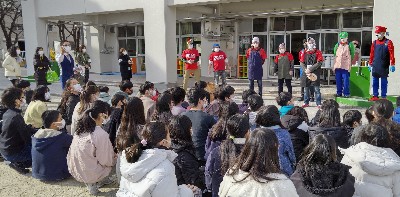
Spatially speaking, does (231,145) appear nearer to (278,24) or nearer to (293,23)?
(293,23)

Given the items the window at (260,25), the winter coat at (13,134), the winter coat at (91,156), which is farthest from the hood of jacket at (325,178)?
the window at (260,25)

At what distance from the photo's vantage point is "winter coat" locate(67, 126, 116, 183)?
13.3 ft

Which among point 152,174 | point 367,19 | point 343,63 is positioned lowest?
point 152,174

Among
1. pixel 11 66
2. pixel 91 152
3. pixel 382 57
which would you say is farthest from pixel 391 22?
pixel 11 66

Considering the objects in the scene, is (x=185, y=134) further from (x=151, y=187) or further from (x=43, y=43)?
(x=43, y=43)

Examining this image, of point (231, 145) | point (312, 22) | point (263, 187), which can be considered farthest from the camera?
point (312, 22)

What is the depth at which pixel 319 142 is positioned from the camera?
7.70 ft

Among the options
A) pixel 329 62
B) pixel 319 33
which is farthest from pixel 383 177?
pixel 319 33

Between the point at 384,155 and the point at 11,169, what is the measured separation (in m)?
4.65

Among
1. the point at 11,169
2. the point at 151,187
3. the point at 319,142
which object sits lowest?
the point at 11,169

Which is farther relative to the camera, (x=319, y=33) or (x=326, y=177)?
(x=319, y=33)

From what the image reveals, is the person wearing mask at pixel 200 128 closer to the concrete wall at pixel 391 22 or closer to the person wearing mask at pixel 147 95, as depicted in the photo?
the person wearing mask at pixel 147 95

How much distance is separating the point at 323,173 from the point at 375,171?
0.63 m

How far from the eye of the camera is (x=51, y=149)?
4477 mm
